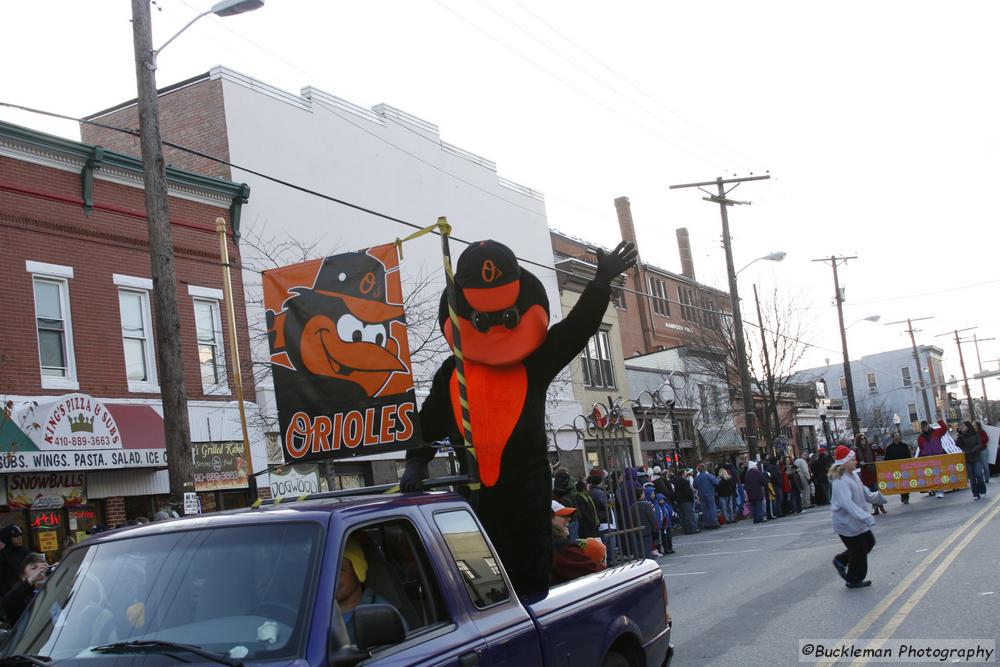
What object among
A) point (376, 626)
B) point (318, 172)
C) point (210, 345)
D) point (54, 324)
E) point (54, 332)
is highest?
point (318, 172)

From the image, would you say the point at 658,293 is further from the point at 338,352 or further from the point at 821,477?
the point at 338,352

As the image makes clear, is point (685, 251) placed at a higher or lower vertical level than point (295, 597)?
higher

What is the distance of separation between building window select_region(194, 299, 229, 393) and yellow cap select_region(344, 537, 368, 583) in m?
15.4

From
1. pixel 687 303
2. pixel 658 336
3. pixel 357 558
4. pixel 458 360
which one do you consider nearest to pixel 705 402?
pixel 658 336

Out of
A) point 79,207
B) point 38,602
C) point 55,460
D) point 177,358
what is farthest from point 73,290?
point 38,602

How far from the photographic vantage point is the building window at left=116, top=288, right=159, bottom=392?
17641mm

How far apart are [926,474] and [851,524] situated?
13307 mm

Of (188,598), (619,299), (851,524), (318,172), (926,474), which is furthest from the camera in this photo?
(619,299)

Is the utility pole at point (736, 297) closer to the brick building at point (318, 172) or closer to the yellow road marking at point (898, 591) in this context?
the brick building at point (318, 172)

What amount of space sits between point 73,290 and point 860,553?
1271 cm

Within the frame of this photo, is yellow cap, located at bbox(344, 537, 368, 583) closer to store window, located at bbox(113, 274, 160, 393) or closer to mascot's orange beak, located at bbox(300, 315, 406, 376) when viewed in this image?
mascot's orange beak, located at bbox(300, 315, 406, 376)

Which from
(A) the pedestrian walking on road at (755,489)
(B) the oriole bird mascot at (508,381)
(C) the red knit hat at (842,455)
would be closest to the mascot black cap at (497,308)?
(B) the oriole bird mascot at (508,381)

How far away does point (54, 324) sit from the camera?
16484 millimetres

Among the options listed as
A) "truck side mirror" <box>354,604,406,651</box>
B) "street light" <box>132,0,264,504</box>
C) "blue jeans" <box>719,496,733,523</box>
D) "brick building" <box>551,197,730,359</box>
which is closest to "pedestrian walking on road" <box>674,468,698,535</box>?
"blue jeans" <box>719,496,733,523</box>
